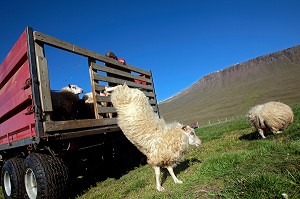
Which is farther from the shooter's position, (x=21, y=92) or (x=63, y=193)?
(x=21, y=92)

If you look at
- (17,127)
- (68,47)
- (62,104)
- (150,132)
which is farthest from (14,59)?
(150,132)

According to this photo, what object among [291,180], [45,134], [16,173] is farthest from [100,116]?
[291,180]

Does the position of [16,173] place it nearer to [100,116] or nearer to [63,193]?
[63,193]

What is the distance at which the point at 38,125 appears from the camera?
4691mm

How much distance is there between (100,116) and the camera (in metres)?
6.39

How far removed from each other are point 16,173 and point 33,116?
1.50 m

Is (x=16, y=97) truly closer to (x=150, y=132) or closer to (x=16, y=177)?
(x=16, y=177)

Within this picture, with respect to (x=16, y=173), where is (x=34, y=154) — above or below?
above

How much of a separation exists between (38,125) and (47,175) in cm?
92

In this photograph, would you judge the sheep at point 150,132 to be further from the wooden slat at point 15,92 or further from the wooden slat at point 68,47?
the wooden slat at point 15,92

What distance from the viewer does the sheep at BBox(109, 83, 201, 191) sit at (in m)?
4.98

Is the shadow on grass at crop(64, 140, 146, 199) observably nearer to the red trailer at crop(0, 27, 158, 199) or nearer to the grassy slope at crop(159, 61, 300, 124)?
the red trailer at crop(0, 27, 158, 199)

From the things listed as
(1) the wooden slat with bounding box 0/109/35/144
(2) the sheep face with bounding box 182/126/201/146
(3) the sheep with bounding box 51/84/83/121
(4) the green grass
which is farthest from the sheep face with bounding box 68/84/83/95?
(2) the sheep face with bounding box 182/126/201/146

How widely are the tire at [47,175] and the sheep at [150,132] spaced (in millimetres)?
1460
